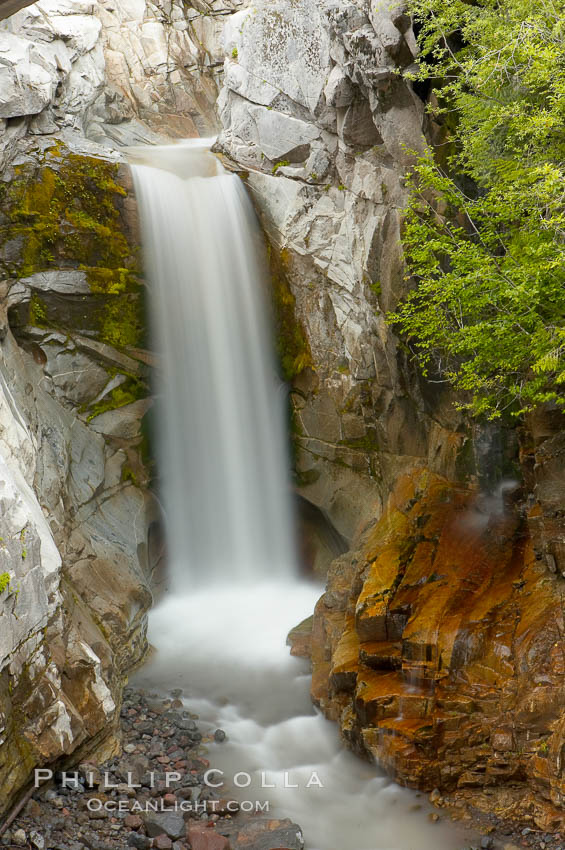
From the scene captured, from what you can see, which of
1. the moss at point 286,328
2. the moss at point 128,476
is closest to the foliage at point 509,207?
the moss at point 286,328

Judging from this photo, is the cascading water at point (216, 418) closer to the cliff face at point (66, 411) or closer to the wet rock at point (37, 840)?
the cliff face at point (66, 411)

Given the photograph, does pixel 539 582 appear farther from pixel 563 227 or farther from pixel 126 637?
pixel 126 637

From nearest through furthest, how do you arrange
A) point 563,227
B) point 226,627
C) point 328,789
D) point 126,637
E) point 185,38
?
1. point 563,227
2. point 328,789
3. point 126,637
4. point 226,627
5. point 185,38

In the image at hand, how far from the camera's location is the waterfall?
16.1 m

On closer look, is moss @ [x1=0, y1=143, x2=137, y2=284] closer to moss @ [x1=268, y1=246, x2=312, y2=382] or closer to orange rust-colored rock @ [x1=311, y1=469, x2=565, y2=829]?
moss @ [x1=268, y1=246, x2=312, y2=382]

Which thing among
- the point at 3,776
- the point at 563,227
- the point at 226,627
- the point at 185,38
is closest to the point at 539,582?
the point at 563,227

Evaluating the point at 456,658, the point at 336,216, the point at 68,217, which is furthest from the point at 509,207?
the point at 68,217

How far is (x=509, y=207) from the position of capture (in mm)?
9406

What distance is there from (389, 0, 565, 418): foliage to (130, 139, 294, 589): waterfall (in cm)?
617

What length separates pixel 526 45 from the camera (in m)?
8.88

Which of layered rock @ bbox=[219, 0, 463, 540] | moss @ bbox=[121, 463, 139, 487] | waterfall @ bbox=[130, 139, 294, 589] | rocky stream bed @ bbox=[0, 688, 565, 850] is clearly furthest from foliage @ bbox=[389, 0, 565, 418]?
moss @ bbox=[121, 463, 139, 487]

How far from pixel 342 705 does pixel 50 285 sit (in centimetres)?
1076

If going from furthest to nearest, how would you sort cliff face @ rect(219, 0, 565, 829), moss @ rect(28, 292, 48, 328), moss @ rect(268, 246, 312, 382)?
moss @ rect(268, 246, 312, 382), moss @ rect(28, 292, 48, 328), cliff face @ rect(219, 0, 565, 829)

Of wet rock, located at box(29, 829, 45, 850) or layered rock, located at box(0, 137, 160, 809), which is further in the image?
layered rock, located at box(0, 137, 160, 809)
